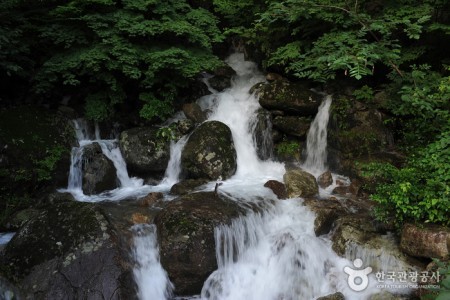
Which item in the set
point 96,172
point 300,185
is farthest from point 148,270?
point 300,185

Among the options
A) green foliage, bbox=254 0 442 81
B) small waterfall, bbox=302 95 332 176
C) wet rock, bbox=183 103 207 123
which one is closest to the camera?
green foliage, bbox=254 0 442 81

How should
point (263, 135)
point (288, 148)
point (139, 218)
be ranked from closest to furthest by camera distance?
point (139, 218), point (288, 148), point (263, 135)

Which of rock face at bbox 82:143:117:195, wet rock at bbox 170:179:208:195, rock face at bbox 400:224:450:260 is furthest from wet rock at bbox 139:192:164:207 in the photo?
rock face at bbox 400:224:450:260

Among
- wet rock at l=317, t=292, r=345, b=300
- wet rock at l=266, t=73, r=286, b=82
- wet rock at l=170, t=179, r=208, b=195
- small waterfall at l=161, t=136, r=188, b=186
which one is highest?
wet rock at l=266, t=73, r=286, b=82

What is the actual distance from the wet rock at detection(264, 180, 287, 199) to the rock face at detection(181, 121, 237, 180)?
4.42 feet

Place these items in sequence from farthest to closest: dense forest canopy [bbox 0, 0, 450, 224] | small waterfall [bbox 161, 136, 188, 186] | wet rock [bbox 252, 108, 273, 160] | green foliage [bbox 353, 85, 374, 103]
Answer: wet rock [bbox 252, 108, 273, 160] < small waterfall [bbox 161, 136, 188, 186] < green foliage [bbox 353, 85, 374, 103] < dense forest canopy [bbox 0, 0, 450, 224]

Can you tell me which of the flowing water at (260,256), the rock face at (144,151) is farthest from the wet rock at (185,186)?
the rock face at (144,151)

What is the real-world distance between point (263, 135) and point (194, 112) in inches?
87.9

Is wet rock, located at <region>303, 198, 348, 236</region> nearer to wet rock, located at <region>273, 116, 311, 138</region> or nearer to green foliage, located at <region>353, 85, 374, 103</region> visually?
wet rock, located at <region>273, 116, 311, 138</region>

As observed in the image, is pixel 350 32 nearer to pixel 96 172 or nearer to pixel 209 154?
pixel 209 154

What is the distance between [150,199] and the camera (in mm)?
7508

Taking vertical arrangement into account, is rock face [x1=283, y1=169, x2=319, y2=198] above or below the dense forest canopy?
below

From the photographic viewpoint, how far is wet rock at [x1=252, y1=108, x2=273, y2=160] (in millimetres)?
9828

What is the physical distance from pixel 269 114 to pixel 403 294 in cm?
608
